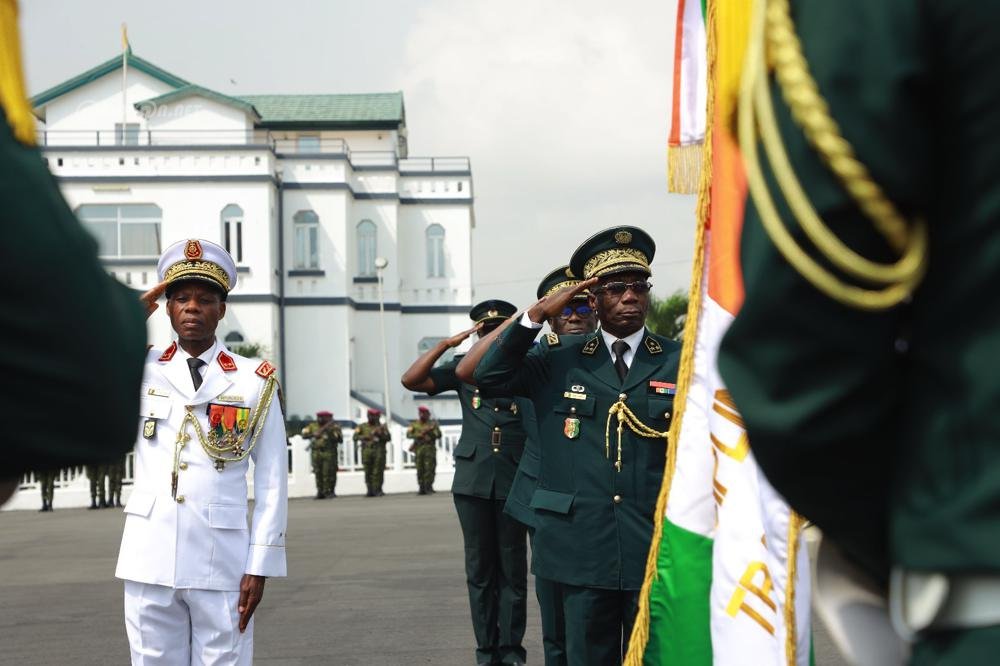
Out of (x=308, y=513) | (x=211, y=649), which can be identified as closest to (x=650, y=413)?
(x=211, y=649)

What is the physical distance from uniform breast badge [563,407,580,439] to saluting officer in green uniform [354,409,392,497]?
71.8 ft

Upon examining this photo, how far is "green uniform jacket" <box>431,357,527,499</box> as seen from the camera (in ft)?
27.9

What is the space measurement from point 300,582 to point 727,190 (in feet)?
31.6

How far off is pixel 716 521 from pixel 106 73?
51.6 m

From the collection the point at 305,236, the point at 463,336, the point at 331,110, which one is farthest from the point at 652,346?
the point at 331,110

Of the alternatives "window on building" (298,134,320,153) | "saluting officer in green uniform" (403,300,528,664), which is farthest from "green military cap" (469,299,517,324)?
"window on building" (298,134,320,153)

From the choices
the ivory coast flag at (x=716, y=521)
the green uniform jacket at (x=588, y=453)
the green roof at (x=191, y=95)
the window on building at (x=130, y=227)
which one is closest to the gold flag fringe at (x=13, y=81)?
the ivory coast flag at (x=716, y=521)

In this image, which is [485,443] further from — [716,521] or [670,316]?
[670,316]

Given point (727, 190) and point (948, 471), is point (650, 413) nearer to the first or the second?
point (727, 190)

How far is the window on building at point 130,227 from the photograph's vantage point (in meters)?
45.2

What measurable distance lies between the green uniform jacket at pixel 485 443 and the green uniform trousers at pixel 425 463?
18974 mm

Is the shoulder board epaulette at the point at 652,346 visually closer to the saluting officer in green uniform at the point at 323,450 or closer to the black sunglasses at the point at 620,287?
the black sunglasses at the point at 620,287

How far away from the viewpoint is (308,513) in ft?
74.1

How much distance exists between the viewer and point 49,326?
5.38 ft
